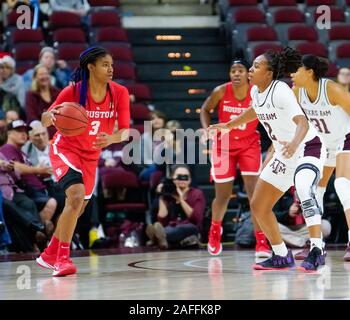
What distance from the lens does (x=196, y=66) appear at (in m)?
14.2

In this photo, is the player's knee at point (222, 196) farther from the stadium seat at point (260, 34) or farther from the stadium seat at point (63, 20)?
the stadium seat at point (63, 20)

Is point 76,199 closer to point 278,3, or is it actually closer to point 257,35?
point 257,35

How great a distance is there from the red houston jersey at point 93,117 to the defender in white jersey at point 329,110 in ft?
4.48

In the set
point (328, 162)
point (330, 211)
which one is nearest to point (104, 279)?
point (328, 162)

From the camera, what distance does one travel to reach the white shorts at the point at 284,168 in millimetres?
6695

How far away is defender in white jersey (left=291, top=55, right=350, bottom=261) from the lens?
24.5ft

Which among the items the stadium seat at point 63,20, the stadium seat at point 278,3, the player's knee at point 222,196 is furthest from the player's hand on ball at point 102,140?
the stadium seat at point 278,3

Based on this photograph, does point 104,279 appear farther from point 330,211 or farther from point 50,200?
point 330,211

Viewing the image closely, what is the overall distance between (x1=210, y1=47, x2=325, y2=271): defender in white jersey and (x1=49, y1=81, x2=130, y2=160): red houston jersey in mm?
952

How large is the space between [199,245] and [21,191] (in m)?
1.97

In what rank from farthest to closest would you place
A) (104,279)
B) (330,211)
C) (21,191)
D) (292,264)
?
1. (330,211)
2. (21,191)
3. (292,264)
4. (104,279)

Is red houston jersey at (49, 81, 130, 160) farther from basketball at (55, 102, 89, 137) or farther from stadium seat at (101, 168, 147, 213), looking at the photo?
stadium seat at (101, 168, 147, 213)

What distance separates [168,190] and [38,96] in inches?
72.5

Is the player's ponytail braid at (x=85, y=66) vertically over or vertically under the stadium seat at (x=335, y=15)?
under
